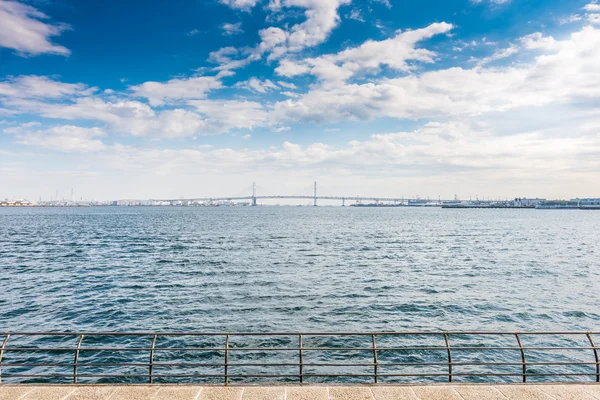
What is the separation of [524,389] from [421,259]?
38499 millimetres

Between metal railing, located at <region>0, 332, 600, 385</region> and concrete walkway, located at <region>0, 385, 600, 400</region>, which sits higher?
concrete walkway, located at <region>0, 385, 600, 400</region>

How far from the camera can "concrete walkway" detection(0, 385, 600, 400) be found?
8.73m

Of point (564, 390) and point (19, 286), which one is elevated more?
point (564, 390)

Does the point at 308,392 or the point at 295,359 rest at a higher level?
the point at 308,392

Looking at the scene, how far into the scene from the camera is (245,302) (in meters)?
26.4

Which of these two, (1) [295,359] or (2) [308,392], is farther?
(1) [295,359]

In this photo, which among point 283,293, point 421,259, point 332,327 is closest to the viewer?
point 332,327

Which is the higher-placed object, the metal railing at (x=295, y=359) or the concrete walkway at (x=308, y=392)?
the concrete walkway at (x=308, y=392)

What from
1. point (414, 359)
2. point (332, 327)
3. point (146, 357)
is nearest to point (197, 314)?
point (146, 357)

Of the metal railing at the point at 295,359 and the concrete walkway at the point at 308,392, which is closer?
the concrete walkway at the point at 308,392

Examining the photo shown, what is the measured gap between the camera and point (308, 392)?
9.02 meters

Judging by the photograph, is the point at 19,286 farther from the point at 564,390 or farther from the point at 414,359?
the point at 564,390

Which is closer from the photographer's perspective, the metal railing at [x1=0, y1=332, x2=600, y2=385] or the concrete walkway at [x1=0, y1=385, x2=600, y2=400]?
the concrete walkway at [x1=0, y1=385, x2=600, y2=400]

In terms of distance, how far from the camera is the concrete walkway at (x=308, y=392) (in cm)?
873
